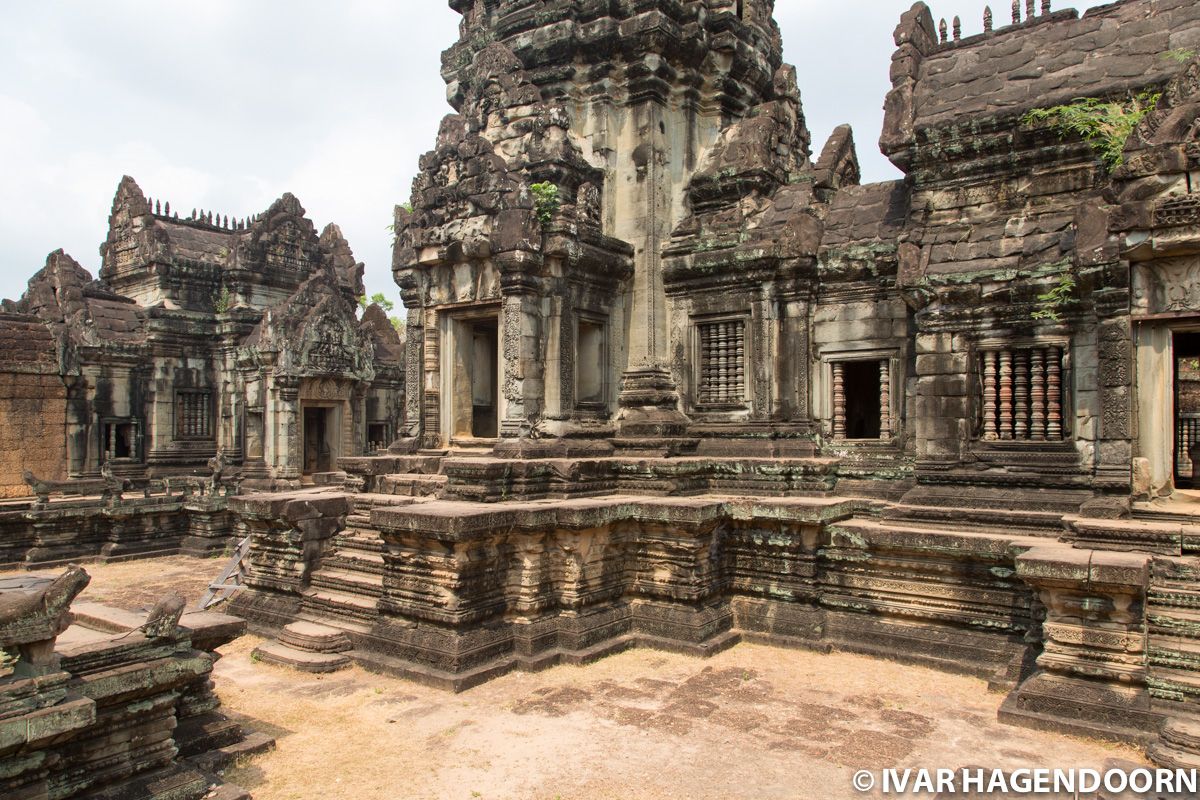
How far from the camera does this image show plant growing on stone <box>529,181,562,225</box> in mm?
10016

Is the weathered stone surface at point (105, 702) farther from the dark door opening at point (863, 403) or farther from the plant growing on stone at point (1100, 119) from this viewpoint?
the plant growing on stone at point (1100, 119)

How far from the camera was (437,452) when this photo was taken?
10680mm

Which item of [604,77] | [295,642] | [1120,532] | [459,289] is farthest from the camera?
[604,77]

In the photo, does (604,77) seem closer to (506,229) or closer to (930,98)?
(506,229)

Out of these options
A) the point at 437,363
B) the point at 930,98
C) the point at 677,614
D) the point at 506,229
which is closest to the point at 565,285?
the point at 506,229

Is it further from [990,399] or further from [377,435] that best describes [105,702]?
[377,435]

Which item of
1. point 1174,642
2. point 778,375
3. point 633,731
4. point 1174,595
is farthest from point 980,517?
point 633,731

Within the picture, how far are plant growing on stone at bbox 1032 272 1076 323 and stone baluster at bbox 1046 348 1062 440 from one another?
0.36m

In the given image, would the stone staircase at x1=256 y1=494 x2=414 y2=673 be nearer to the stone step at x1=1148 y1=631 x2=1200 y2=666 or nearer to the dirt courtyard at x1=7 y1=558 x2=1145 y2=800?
the dirt courtyard at x1=7 y1=558 x2=1145 y2=800

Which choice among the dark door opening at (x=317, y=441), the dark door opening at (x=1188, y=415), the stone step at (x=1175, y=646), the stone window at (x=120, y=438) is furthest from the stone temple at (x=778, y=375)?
the stone window at (x=120, y=438)

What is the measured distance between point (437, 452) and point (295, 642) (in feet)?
10.3

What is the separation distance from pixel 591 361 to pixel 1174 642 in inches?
279

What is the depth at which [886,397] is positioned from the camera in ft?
32.8

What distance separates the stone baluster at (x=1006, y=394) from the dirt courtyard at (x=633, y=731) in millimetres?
2498
